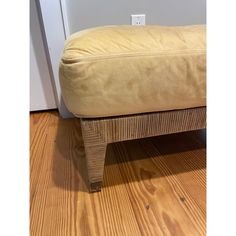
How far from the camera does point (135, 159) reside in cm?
90

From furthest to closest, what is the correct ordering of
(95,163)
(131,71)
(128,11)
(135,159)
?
(128,11) < (135,159) < (95,163) < (131,71)

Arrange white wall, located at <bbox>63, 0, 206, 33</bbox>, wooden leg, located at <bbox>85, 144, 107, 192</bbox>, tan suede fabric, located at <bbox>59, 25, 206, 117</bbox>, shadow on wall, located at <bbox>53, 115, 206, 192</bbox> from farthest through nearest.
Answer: white wall, located at <bbox>63, 0, 206, 33</bbox>
shadow on wall, located at <bbox>53, 115, 206, 192</bbox>
wooden leg, located at <bbox>85, 144, 107, 192</bbox>
tan suede fabric, located at <bbox>59, 25, 206, 117</bbox>

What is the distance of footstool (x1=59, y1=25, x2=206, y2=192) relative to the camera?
0.54 metres

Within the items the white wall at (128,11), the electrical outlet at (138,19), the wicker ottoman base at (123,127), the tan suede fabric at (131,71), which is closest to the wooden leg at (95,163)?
the wicker ottoman base at (123,127)

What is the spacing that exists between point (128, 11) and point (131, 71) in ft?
2.67

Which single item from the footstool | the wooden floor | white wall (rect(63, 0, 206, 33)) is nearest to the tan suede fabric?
the footstool

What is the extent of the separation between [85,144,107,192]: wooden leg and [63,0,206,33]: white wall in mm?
762

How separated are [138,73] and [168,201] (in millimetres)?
408

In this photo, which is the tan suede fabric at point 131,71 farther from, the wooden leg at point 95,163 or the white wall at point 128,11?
the white wall at point 128,11

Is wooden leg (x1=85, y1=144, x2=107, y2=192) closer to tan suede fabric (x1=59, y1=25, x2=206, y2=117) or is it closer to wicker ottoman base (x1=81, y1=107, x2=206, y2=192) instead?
wicker ottoman base (x1=81, y1=107, x2=206, y2=192)

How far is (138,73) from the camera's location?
1.82 feet

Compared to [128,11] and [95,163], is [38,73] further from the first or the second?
[95,163]

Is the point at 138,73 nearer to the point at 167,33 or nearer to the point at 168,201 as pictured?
the point at 167,33

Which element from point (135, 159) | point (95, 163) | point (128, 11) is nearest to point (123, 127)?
point (95, 163)
